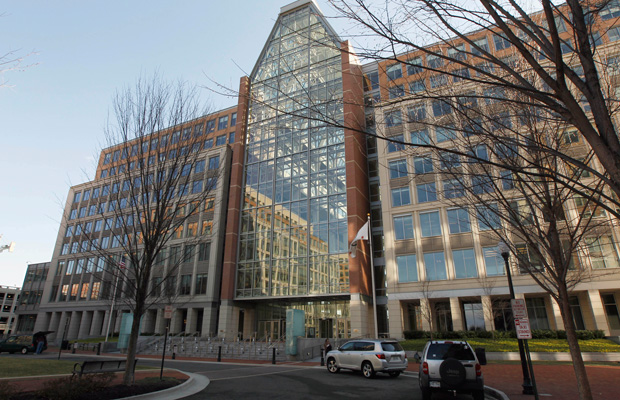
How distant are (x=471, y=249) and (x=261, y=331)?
2546cm

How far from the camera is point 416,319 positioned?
116 ft

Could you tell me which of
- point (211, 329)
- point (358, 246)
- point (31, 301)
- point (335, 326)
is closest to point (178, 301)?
point (211, 329)

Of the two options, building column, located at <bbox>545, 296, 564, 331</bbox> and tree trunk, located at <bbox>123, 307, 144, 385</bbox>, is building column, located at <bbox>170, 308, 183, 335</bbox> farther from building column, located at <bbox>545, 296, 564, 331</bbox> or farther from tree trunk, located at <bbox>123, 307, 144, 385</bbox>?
building column, located at <bbox>545, 296, 564, 331</bbox>

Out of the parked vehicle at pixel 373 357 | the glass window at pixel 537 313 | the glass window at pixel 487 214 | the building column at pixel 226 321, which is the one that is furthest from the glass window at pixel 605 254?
the building column at pixel 226 321

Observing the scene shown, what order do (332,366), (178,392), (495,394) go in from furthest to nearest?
(332,366), (495,394), (178,392)

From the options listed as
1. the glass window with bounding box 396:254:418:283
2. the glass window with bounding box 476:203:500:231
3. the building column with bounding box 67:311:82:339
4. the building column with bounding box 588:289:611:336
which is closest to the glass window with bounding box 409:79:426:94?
the glass window with bounding box 476:203:500:231

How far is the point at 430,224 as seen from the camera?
33594 mm

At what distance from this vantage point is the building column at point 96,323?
47.7m

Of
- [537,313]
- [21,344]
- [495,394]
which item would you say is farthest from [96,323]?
[537,313]

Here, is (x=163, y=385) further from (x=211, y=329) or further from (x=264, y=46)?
(x=264, y=46)

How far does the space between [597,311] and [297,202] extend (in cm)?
2825

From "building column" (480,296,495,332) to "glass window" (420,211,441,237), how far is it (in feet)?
22.5

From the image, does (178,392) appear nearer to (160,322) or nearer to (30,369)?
(30,369)

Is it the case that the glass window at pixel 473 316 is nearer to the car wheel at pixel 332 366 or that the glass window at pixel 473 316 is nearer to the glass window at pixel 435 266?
the glass window at pixel 435 266
